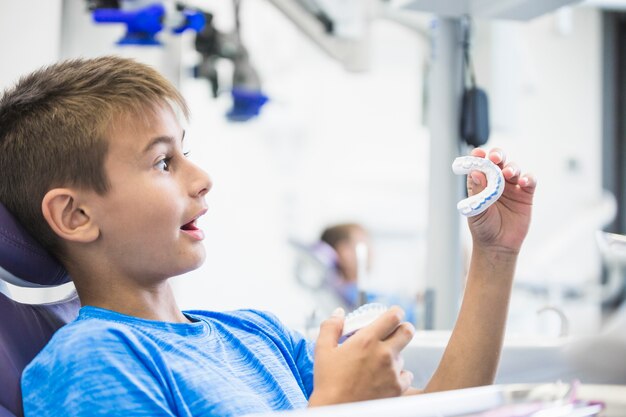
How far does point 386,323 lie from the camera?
709 mm

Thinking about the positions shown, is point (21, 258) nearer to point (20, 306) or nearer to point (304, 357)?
point (20, 306)

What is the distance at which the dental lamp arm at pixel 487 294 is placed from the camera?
0.89 m

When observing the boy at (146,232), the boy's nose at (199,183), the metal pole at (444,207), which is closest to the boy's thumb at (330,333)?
the boy at (146,232)

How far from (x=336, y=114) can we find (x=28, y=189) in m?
3.67

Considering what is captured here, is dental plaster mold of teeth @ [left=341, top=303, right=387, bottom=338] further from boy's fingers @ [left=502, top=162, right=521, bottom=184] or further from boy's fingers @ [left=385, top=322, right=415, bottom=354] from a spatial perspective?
boy's fingers @ [left=502, top=162, right=521, bottom=184]

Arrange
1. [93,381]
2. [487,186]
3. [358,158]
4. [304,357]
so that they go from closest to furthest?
[93,381]
[487,186]
[304,357]
[358,158]

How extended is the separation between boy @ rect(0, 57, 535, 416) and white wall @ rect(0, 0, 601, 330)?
303 centimetres

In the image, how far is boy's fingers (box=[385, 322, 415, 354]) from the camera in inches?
28.2

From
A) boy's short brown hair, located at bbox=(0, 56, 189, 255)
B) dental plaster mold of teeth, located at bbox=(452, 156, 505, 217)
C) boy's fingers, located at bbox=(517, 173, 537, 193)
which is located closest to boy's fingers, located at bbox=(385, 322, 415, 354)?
dental plaster mold of teeth, located at bbox=(452, 156, 505, 217)

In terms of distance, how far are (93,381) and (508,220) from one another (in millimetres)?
494

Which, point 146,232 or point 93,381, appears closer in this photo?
point 93,381

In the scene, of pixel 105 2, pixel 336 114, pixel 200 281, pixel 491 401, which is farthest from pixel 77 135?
pixel 336 114

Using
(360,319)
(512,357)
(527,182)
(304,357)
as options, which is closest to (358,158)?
(512,357)

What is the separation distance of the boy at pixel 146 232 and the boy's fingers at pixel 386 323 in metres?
0.04
